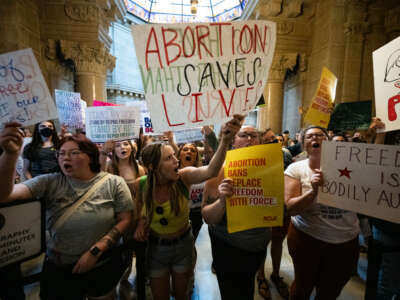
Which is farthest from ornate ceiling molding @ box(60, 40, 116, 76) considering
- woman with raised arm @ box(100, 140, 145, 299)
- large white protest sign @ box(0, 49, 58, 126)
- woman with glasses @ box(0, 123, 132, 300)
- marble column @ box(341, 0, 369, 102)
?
marble column @ box(341, 0, 369, 102)

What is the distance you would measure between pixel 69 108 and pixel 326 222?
3578mm

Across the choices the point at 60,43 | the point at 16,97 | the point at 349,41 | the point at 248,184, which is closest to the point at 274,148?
the point at 248,184

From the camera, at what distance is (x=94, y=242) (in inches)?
51.0

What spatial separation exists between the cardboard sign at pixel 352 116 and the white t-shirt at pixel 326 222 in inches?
64.0

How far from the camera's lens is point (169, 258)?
1.46m

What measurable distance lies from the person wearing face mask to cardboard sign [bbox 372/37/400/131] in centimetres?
347

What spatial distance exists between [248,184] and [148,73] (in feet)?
2.94

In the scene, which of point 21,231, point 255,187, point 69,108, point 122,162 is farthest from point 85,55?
point 255,187

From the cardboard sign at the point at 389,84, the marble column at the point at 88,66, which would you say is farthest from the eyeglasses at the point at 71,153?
the marble column at the point at 88,66

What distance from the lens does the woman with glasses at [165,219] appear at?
4.76ft

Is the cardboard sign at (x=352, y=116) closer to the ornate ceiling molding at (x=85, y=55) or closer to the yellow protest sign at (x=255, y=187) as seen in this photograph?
the yellow protest sign at (x=255, y=187)

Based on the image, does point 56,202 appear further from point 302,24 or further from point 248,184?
point 302,24

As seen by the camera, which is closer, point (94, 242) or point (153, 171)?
point (94, 242)

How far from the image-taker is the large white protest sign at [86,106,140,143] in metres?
2.27
